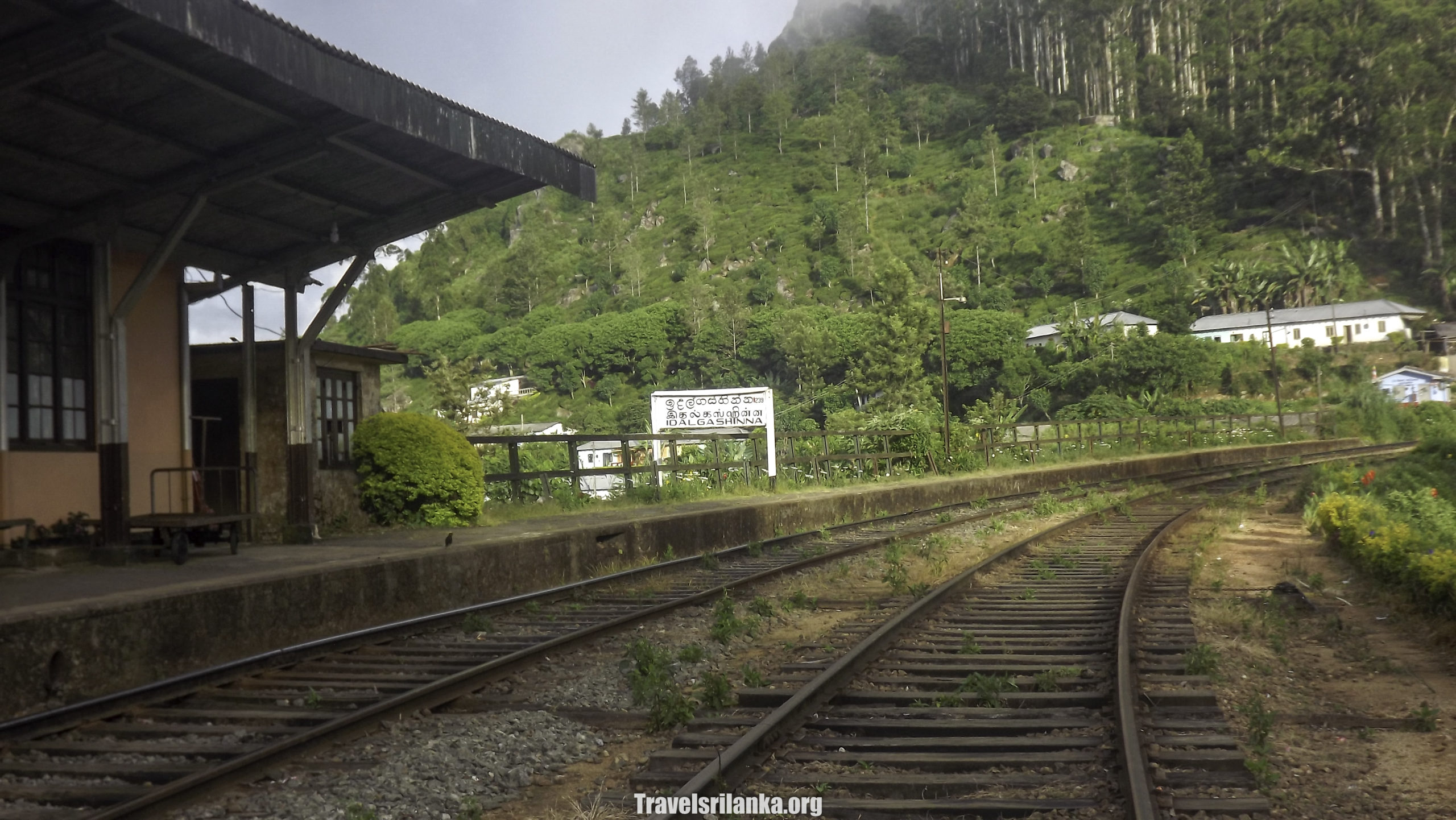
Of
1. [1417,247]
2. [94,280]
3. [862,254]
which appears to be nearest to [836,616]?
[94,280]

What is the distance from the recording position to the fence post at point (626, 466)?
19.4m

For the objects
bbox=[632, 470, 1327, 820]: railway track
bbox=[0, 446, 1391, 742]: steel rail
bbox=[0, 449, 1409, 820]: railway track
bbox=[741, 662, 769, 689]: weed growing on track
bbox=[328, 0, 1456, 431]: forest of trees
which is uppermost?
bbox=[328, 0, 1456, 431]: forest of trees

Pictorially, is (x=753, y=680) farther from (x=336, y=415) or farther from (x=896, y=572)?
(x=336, y=415)

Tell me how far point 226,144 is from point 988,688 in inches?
319

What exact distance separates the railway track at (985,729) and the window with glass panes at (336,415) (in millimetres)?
8524

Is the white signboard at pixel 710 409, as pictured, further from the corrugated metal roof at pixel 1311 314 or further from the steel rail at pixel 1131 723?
the corrugated metal roof at pixel 1311 314

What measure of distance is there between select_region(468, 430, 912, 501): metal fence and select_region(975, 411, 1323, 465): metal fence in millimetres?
5251

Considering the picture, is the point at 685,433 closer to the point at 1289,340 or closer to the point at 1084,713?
the point at 1084,713

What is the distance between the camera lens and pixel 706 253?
150875mm

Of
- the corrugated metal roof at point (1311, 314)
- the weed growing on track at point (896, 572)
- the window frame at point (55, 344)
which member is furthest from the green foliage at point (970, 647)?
the corrugated metal roof at point (1311, 314)

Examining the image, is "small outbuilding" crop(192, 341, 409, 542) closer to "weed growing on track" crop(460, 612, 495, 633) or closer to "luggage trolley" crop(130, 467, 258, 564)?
"luggage trolley" crop(130, 467, 258, 564)

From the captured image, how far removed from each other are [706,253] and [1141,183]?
5296 cm

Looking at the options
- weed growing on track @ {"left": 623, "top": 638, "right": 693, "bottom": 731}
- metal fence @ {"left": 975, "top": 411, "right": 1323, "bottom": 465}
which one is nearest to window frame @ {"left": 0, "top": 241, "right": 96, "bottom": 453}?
weed growing on track @ {"left": 623, "top": 638, "right": 693, "bottom": 731}

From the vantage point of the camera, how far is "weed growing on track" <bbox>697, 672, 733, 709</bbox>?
6141 millimetres
